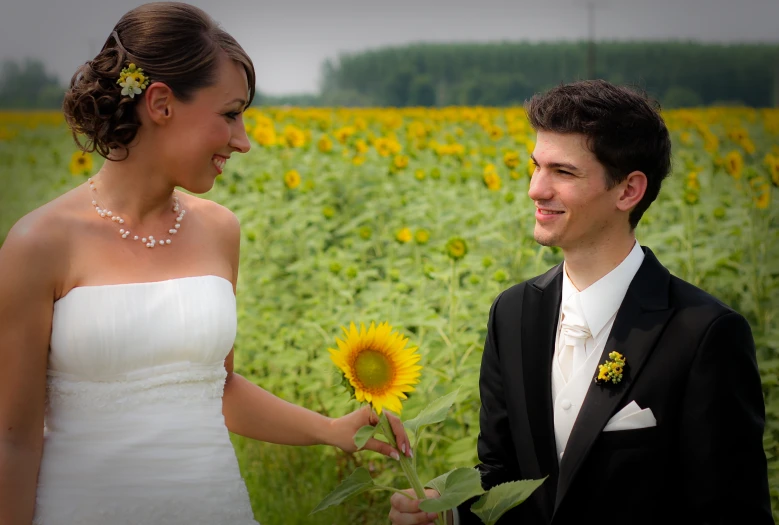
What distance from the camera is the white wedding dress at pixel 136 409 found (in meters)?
1.73

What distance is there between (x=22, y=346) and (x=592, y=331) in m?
1.06

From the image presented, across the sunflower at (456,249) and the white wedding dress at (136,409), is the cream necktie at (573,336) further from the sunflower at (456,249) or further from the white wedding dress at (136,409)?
the sunflower at (456,249)

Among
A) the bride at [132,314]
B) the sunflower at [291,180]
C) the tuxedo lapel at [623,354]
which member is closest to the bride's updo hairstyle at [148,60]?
the bride at [132,314]

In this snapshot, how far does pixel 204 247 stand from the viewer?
1948 millimetres

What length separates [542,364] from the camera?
176cm

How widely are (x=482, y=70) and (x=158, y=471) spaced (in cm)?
1620

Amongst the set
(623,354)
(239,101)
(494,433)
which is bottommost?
(494,433)

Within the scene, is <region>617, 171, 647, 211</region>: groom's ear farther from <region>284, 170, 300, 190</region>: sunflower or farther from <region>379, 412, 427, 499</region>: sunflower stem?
<region>284, 170, 300, 190</region>: sunflower

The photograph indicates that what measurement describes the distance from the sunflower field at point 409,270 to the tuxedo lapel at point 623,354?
51 centimetres

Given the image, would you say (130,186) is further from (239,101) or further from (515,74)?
(515,74)

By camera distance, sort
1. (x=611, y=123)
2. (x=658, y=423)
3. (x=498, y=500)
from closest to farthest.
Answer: (x=498, y=500) → (x=658, y=423) → (x=611, y=123)

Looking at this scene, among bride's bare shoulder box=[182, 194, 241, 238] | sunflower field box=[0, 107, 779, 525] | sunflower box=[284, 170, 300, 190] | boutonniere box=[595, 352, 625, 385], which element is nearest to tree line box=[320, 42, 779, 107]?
sunflower field box=[0, 107, 779, 525]

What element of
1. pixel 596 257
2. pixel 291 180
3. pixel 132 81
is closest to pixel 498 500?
pixel 596 257

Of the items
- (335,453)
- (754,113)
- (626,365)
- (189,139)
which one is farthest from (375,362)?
(754,113)
